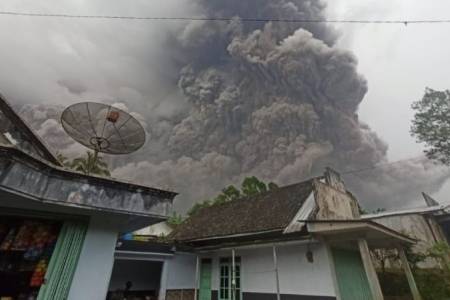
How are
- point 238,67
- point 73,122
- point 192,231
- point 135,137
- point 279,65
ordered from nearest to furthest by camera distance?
point 73,122
point 135,137
point 192,231
point 279,65
point 238,67

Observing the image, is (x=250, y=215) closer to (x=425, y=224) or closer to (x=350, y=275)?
(x=350, y=275)

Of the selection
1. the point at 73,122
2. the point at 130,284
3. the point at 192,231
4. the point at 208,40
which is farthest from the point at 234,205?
the point at 208,40

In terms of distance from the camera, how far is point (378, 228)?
6461 millimetres

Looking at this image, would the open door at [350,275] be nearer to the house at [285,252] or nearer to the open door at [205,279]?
the house at [285,252]

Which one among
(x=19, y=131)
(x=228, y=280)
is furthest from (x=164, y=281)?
(x=19, y=131)

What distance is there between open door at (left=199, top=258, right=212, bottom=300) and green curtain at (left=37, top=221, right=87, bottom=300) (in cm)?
798

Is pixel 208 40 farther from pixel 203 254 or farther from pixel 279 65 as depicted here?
pixel 203 254

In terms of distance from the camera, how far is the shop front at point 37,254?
3725 millimetres

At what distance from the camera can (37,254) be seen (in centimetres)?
394

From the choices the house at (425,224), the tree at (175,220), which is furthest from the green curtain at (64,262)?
the tree at (175,220)

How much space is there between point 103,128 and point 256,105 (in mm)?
49054

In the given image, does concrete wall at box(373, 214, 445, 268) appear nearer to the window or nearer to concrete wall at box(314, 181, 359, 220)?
concrete wall at box(314, 181, 359, 220)

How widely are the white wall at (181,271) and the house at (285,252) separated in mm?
38

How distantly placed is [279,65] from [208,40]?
15825mm
